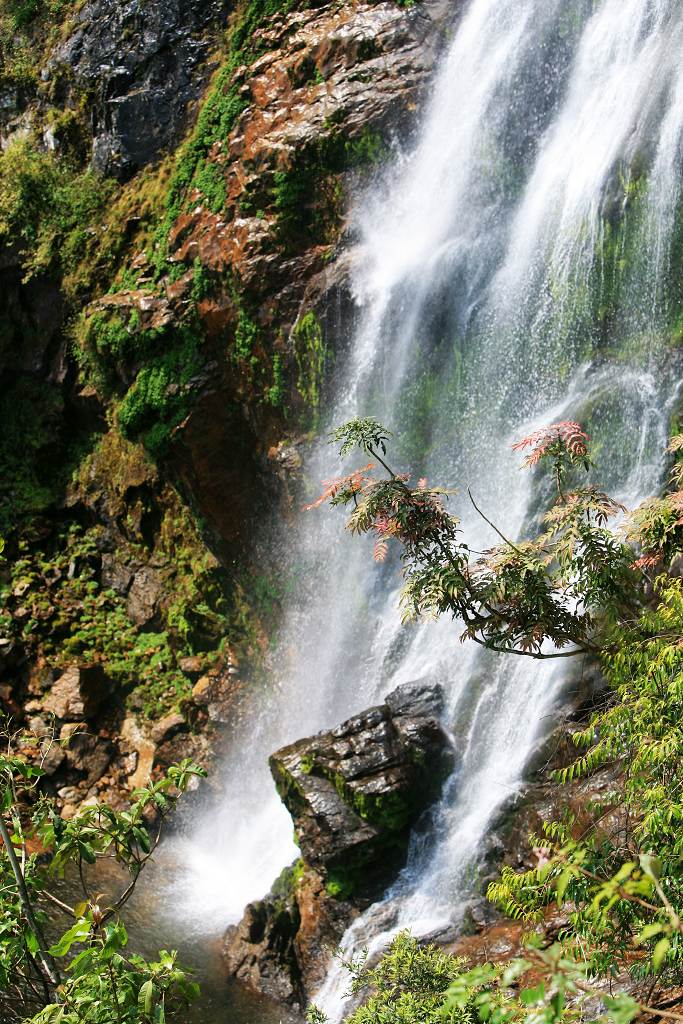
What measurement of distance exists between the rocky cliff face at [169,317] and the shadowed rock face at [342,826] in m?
5.41

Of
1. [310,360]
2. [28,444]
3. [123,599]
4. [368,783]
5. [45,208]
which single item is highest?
[45,208]

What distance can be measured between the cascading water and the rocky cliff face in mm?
814

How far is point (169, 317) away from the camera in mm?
15352

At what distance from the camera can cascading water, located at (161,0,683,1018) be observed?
965cm

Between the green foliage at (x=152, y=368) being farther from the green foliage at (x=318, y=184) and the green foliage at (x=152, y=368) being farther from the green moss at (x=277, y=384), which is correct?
the green foliage at (x=318, y=184)

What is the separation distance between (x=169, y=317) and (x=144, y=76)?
6.33 m

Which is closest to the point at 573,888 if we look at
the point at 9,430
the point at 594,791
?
the point at 594,791

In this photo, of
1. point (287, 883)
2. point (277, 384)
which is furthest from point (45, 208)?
point (287, 883)

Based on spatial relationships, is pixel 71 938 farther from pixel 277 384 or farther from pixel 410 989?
pixel 277 384

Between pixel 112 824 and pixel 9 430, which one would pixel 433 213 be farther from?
pixel 112 824

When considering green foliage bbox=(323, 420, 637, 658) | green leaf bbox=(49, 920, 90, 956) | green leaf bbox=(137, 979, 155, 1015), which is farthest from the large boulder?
green leaf bbox=(49, 920, 90, 956)

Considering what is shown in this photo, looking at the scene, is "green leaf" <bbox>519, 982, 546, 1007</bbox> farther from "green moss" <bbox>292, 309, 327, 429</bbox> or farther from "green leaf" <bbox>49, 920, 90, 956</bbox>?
"green moss" <bbox>292, 309, 327, 429</bbox>

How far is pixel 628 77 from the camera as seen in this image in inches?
495

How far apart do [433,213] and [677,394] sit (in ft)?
20.1
